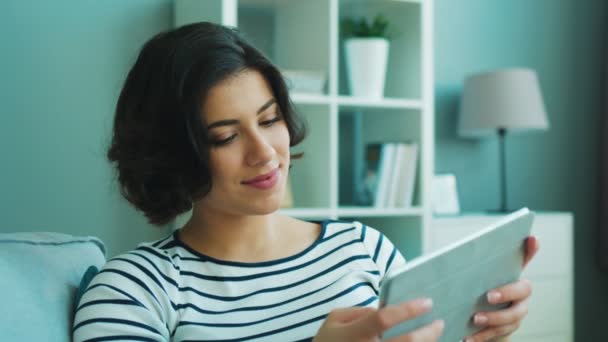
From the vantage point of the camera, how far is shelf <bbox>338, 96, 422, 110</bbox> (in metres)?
2.43

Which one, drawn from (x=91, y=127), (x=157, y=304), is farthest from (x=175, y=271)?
(x=91, y=127)

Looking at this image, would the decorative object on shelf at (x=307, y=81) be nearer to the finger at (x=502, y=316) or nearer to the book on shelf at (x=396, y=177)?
the book on shelf at (x=396, y=177)

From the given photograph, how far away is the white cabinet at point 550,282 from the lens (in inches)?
106

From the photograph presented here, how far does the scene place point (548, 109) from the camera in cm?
330

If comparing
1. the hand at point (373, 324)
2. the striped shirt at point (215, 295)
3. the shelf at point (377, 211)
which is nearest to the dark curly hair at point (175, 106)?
the striped shirt at point (215, 295)

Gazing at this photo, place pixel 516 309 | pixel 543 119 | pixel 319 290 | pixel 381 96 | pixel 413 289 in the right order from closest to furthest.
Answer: pixel 413 289 < pixel 516 309 < pixel 319 290 < pixel 381 96 < pixel 543 119

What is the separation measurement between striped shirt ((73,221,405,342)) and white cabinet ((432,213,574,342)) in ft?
5.25

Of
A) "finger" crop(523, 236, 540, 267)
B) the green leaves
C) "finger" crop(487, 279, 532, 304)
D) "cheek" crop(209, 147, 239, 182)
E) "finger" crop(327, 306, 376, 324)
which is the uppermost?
the green leaves

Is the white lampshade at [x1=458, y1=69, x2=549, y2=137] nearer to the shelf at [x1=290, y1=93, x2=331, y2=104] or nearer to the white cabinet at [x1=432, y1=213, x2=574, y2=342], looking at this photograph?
the white cabinet at [x1=432, y1=213, x2=574, y2=342]

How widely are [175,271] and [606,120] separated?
2.67 m

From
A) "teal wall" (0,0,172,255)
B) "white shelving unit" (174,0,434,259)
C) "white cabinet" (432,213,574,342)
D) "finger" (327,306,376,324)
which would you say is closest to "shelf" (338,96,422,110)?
"white shelving unit" (174,0,434,259)

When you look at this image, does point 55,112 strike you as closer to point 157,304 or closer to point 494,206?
point 157,304

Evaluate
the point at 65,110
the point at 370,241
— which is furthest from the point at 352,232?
the point at 65,110

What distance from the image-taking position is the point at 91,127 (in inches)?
94.3
